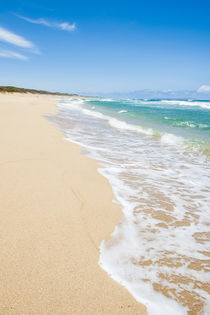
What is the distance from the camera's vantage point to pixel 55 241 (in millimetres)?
2322

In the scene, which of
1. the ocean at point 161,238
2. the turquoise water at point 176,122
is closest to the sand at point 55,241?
the ocean at point 161,238

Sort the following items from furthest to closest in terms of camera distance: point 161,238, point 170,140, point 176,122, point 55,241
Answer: point 176,122, point 170,140, point 161,238, point 55,241

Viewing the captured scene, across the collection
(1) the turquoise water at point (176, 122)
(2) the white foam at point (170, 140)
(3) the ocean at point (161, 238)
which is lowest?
(3) the ocean at point (161, 238)

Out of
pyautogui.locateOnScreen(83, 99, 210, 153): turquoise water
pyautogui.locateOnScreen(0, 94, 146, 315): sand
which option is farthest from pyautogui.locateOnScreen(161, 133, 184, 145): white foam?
pyautogui.locateOnScreen(0, 94, 146, 315): sand

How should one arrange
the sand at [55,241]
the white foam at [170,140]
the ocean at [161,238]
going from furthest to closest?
the white foam at [170,140], the ocean at [161,238], the sand at [55,241]

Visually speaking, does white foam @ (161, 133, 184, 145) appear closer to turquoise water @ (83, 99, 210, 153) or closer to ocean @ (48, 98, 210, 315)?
turquoise water @ (83, 99, 210, 153)

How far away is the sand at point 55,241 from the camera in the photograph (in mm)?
1689

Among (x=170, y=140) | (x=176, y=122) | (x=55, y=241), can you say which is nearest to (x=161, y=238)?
(x=55, y=241)

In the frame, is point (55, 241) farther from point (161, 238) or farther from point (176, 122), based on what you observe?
point (176, 122)

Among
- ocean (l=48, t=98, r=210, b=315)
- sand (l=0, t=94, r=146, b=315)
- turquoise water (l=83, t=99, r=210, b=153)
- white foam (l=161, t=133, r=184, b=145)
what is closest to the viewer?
sand (l=0, t=94, r=146, b=315)

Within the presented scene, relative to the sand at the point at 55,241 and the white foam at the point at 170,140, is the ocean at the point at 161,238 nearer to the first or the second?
the sand at the point at 55,241

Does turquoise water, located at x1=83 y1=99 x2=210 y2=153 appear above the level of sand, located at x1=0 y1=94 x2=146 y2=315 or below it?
above

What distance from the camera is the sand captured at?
1.69m

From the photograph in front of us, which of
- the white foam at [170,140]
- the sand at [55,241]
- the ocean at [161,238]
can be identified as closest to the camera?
the sand at [55,241]
